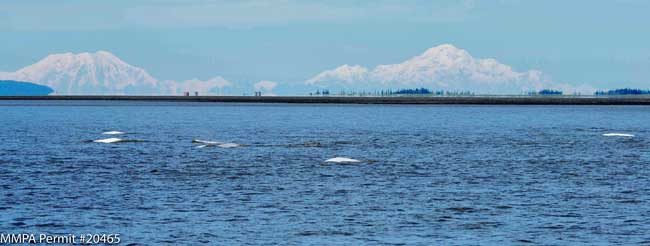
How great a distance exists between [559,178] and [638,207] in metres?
16.8

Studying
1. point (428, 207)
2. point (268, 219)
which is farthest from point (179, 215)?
point (428, 207)

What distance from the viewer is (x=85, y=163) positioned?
274ft

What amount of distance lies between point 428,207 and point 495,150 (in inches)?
1971

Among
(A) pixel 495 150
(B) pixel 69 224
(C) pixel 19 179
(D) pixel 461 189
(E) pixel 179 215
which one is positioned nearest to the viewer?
(B) pixel 69 224

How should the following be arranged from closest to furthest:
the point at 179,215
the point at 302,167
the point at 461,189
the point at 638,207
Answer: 1. the point at 179,215
2. the point at 638,207
3. the point at 461,189
4. the point at 302,167

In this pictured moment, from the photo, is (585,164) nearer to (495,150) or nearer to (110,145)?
(495,150)

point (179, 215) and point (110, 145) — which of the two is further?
point (110, 145)

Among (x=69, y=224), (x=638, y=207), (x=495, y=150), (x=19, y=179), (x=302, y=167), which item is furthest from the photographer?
(x=495, y=150)

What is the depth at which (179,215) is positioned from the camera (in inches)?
2068

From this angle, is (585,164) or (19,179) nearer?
(19,179)

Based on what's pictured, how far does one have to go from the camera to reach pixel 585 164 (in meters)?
85.5

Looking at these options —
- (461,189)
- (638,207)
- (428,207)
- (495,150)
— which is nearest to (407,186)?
(461,189)

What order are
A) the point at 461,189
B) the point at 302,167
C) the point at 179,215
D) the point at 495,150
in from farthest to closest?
the point at 495,150 → the point at 302,167 → the point at 461,189 → the point at 179,215

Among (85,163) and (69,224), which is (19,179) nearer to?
(85,163)
